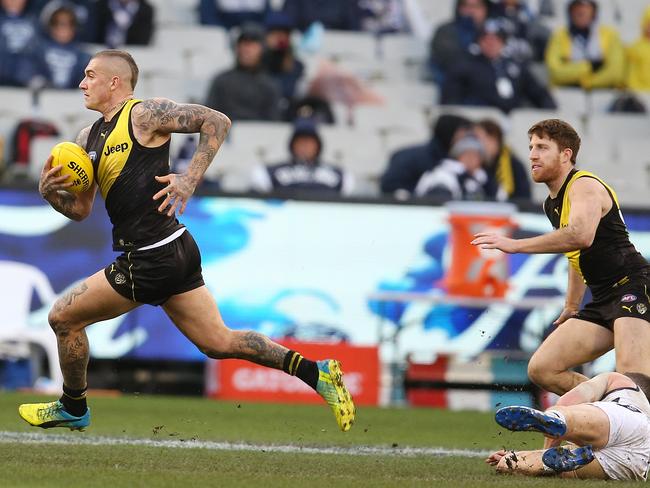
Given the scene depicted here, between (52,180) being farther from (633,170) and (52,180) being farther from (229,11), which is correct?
(633,170)

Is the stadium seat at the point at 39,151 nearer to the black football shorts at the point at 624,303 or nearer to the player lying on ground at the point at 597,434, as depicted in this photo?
the black football shorts at the point at 624,303

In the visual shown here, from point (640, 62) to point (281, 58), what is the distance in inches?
201

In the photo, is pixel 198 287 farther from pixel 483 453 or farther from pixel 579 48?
pixel 579 48

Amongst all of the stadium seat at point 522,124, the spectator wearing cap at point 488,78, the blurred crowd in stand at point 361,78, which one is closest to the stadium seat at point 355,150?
the blurred crowd in stand at point 361,78

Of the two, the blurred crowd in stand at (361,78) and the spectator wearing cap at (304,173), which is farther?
the blurred crowd in stand at (361,78)

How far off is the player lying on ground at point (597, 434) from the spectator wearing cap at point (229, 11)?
36.2ft

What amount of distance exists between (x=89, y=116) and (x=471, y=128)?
4.29 m

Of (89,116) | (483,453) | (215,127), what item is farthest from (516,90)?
(215,127)

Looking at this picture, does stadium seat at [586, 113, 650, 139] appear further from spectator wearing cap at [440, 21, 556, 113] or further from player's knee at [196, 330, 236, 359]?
player's knee at [196, 330, 236, 359]

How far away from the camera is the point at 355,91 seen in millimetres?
17562

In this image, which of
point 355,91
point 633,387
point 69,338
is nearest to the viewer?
point 633,387

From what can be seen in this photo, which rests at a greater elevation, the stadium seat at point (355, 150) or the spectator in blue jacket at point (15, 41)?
the spectator in blue jacket at point (15, 41)

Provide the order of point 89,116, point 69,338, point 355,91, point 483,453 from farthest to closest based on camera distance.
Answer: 1. point 355,91
2. point 89,116
3. point 483,453
4. point 69,338

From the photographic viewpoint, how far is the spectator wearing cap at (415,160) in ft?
50.9
